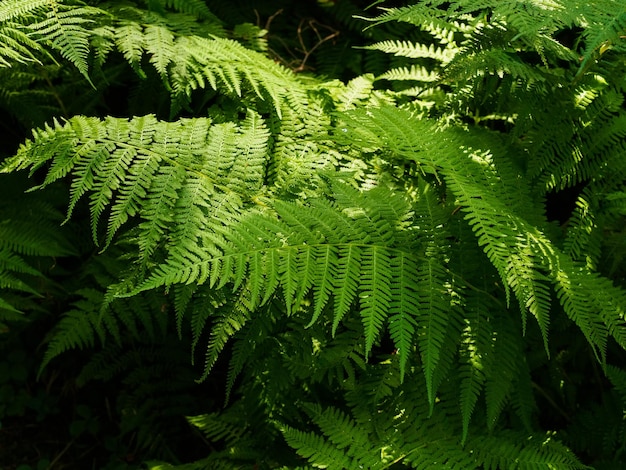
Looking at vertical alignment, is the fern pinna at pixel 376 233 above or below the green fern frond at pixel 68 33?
below

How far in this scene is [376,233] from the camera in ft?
6.08

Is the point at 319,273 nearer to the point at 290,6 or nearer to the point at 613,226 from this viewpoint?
the point at 613,226

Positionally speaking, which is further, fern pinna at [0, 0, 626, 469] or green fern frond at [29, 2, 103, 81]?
green fern frond at [29, 2, 103, 81]

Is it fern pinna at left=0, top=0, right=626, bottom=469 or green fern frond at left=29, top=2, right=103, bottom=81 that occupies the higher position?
green fern frond at left=29, top=2, right=103, bottom=81

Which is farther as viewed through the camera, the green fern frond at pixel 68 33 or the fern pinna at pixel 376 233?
the green fern frond at pixel 68 33

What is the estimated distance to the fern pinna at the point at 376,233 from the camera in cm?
175

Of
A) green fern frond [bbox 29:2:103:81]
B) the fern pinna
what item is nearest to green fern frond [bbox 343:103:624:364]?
the fern pinna

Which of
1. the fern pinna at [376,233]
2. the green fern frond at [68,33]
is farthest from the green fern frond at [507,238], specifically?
the green fern frond at [68,33]

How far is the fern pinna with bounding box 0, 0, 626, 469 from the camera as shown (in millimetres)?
1752

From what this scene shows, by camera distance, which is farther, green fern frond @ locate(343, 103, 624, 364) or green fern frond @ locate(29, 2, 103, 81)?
green fern frond @ locate(29, 2, 103, 81)

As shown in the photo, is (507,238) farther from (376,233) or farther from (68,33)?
(68,33)

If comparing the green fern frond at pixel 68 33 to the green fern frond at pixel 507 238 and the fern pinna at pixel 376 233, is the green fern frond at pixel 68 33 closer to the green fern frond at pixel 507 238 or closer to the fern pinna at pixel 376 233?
the fern pinna at pixel 376 233

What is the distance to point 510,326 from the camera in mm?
1955

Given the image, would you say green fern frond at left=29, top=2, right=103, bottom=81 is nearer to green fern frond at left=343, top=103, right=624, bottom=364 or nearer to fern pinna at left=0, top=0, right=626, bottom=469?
fern pinna at left=0, top=0, right=626, bottom=469
